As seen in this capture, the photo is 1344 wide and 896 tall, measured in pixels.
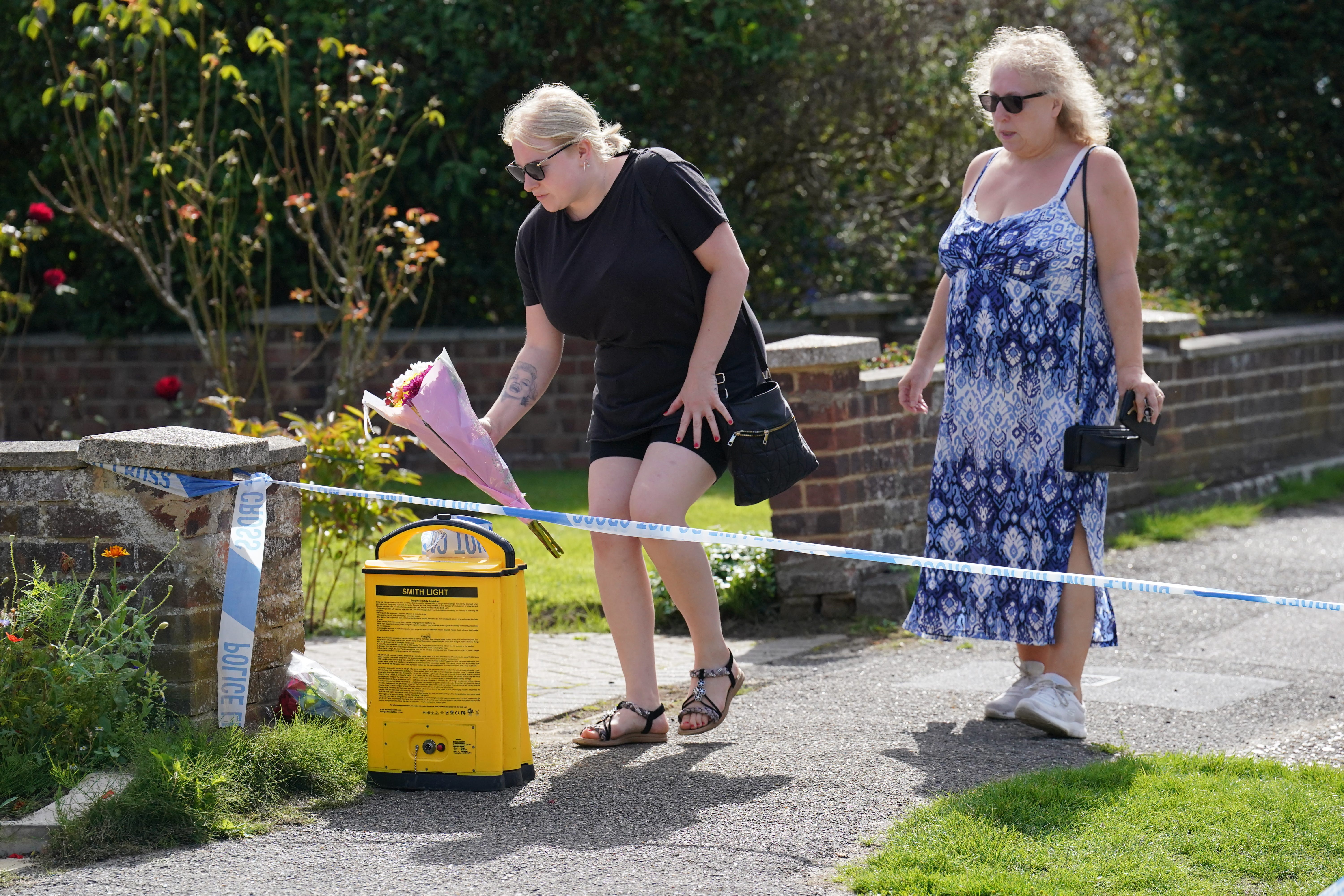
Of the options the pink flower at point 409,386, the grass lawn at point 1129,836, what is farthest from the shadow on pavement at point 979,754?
the pink flower at point 409,386

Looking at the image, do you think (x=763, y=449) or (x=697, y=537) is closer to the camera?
(x=697, y=537)

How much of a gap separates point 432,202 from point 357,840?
8126 mm

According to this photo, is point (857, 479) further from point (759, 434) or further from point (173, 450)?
point (173, 450)

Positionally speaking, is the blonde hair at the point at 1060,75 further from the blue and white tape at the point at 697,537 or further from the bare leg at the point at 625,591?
the bare leg at the point at 625,591

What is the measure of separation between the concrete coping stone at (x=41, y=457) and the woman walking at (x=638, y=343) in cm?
109

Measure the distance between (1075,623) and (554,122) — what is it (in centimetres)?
202

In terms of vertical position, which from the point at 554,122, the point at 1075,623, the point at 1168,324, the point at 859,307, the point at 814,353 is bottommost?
the point at 1075,623

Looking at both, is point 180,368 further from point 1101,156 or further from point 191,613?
point 1101,156

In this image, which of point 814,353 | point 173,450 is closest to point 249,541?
point 173,450

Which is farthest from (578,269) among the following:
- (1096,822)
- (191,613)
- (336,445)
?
(336,445)

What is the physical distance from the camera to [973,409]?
461cm

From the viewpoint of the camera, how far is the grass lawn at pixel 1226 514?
7.95 metres

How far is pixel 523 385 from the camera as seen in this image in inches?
177

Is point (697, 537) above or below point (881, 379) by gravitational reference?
below
